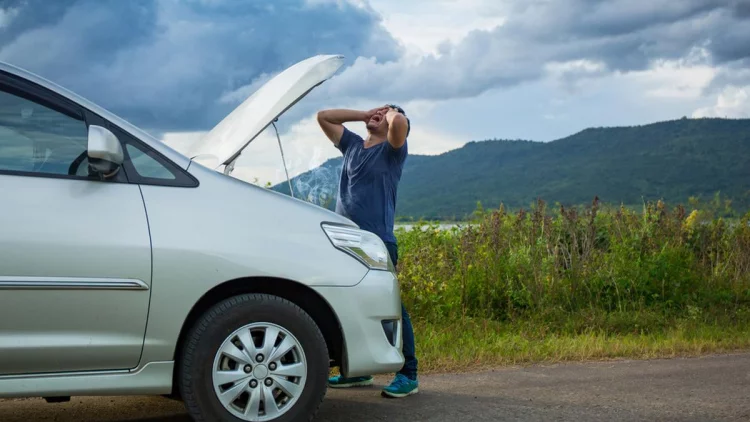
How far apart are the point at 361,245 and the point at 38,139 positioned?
178cm

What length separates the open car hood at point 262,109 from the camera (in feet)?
17.9

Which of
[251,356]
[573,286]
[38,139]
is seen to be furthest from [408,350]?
[573,286]

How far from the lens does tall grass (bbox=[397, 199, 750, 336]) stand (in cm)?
909

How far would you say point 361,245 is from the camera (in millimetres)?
4910

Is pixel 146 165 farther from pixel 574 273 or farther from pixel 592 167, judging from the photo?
pixel 592 167

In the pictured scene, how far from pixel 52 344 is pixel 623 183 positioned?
155362 mm

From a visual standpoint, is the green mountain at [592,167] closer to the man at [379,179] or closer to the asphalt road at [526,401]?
the asphalt road at [526,401]

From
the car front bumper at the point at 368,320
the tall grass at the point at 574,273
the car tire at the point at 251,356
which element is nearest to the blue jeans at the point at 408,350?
the car front bumper at the point at 368,320

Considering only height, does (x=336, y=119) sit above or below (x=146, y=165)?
above

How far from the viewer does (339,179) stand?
6.33 m

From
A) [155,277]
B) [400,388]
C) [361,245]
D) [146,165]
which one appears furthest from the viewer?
[400,388]

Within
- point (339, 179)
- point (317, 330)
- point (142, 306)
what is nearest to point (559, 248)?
point (339, 179)

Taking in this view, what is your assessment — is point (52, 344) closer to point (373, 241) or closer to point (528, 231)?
point (373, 241)

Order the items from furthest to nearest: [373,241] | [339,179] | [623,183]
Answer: [623,183]
[339,179]
[373,241]
